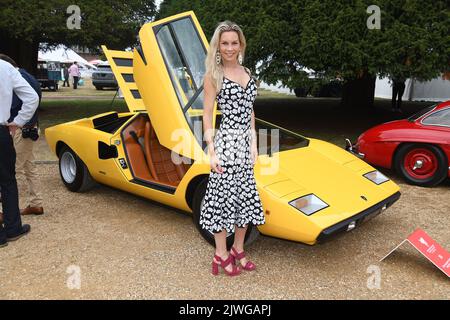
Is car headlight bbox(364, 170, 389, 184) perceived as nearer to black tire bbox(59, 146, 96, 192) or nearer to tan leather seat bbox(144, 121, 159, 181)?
tan leather seat bbox(144, 121, 159, 181)

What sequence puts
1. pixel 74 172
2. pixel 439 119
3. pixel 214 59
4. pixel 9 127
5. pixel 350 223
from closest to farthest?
pixel 214 59
pixel 350 223
pixel 9 127
pixel 74 172
pixel 439 119

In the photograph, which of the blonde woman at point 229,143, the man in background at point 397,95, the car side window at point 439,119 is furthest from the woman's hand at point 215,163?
the man in background at point 397,95

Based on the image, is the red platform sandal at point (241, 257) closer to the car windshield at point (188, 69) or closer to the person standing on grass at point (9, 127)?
the car windshield at point (188, 69)

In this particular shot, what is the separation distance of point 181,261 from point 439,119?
4127 millimetres

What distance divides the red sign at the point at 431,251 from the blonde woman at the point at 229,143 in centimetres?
125

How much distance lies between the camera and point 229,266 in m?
3.14

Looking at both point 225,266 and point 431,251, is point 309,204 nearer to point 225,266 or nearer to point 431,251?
point 225,266

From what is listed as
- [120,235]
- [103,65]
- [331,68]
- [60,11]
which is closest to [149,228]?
[120,235]

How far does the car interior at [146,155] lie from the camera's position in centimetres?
445

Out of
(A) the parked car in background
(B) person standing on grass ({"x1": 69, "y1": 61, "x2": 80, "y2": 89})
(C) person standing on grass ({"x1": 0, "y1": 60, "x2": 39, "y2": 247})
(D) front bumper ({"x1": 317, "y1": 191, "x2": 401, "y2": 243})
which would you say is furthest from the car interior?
(B) person standing on grass ({"x1": 69, "y1": 61, "x2": 80, "y2": 89})

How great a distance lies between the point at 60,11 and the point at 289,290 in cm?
983

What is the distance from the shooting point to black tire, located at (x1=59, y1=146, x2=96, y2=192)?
5.04 metres

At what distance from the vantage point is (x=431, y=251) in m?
3.13

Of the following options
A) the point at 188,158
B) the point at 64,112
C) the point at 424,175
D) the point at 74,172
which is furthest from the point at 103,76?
the point at 188,158
